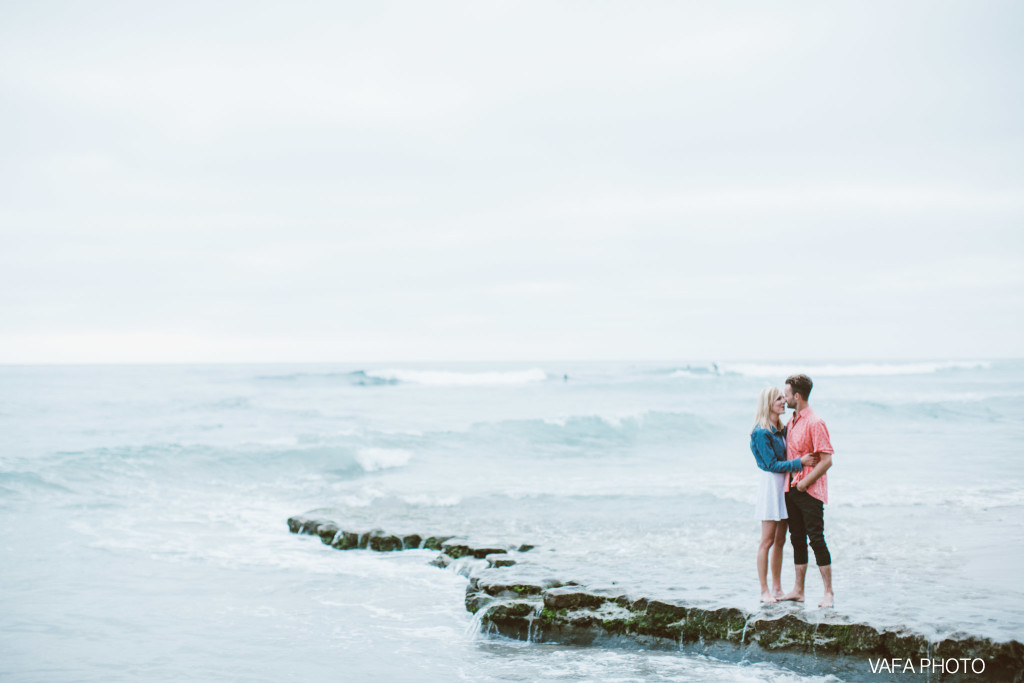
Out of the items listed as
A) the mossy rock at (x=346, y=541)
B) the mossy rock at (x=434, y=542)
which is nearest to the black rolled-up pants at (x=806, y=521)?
the mossy rock at (x=434, y=542)

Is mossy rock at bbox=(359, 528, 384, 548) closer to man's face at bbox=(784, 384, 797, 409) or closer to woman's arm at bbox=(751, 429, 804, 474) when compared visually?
woman's arm at bbox=(751, 429, 804, 474)

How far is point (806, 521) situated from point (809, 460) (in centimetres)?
56

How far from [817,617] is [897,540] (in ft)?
16.3

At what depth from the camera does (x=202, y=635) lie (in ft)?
25.7

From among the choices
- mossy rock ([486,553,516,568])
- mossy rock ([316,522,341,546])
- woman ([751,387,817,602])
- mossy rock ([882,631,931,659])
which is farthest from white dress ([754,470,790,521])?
mossy rock ([316,522,341,546])

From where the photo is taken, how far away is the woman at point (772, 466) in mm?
6680

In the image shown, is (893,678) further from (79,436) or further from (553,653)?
(79,436)

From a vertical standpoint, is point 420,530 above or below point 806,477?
below

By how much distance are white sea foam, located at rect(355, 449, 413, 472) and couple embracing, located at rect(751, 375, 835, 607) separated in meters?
15.3

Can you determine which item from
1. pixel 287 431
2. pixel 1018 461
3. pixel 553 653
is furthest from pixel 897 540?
pixel 287 431

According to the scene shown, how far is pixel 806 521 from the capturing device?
663 cm

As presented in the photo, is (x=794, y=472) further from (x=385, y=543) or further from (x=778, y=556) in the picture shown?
(x=385, y=543)

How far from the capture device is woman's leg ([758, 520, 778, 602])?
22.8 feet

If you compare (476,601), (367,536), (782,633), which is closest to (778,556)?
(782,633)
